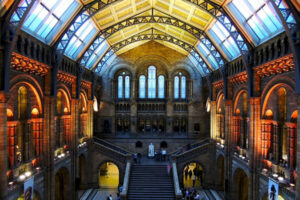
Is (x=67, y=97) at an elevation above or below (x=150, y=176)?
above

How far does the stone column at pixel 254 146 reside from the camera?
1762 centimetres

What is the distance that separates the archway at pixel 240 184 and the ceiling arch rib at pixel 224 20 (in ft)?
35.4

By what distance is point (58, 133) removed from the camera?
2153 cm

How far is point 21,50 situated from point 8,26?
245 centimetres

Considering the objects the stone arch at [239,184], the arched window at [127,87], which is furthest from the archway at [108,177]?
the stone arch at [239,184]

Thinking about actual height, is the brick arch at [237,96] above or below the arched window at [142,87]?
below

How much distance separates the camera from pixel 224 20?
1855 cm

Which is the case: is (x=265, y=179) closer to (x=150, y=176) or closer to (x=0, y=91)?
(x=150, y=176)

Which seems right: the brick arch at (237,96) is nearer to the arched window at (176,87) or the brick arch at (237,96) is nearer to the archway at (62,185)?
the arched window at (176,87)

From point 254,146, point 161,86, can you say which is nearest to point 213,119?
point 161,86

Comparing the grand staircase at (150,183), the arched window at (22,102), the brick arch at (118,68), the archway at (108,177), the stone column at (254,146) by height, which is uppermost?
the brick arch at (118,68)

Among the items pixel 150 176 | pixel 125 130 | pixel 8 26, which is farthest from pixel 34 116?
pixel 125 130

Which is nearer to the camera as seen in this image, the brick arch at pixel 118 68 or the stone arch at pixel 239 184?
the stone arch at pixel 239 184

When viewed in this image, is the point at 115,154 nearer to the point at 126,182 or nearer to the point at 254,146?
the point at 126,182
